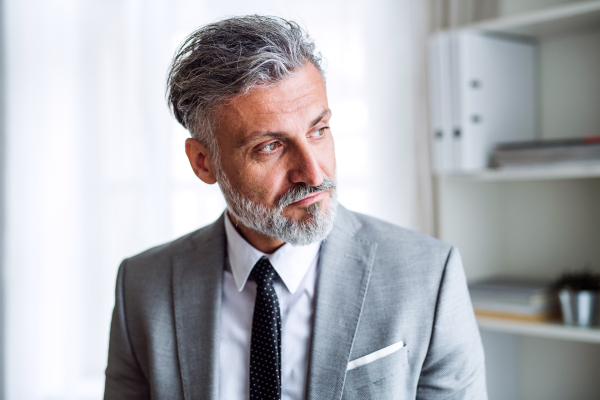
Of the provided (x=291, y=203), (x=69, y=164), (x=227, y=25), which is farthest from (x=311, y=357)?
(x=69, y=164)

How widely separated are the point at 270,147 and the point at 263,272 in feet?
0.91

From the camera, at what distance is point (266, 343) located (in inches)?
45.0

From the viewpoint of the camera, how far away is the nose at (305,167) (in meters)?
1.07

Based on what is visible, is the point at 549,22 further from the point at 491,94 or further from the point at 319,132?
the point at 319,132

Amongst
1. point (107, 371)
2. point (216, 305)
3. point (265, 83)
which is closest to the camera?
point (265, 83)

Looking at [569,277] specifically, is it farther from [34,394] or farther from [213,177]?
[34,394]

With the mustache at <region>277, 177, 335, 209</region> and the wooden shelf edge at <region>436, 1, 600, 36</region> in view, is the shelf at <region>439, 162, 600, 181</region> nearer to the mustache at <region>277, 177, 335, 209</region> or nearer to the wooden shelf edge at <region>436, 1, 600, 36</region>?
the wooden shelf edge at <region>436, 1, 600, 36</region>

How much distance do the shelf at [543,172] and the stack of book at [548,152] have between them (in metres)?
0.02

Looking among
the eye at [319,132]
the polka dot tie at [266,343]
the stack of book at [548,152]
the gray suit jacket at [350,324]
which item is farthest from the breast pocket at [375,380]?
the stack of book at [548,152]

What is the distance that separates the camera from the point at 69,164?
215cm

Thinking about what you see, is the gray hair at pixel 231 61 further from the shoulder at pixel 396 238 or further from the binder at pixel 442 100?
the binder at pixel 442 100

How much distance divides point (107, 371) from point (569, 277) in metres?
1.40

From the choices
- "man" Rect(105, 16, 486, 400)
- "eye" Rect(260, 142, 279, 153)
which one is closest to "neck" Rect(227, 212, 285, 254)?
"man" Rect(105, 16, 486, 400)

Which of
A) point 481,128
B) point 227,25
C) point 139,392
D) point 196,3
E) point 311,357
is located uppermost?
point 196,3
